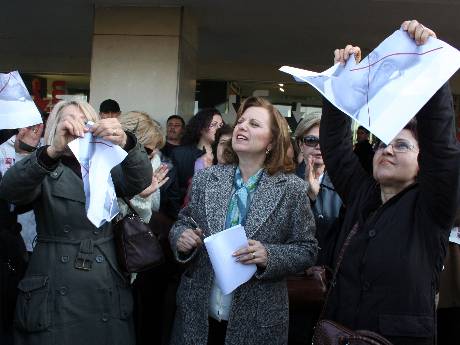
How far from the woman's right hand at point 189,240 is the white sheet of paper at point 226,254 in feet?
0.53

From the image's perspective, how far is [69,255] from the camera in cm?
255

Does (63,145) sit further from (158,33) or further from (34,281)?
(158,33)

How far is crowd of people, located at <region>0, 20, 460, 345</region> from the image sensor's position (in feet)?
6.58

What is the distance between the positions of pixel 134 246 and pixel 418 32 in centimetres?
162

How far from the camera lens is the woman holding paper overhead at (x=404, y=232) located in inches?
74.0

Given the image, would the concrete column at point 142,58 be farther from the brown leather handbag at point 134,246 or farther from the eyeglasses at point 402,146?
the eyeglasses at point 402,146

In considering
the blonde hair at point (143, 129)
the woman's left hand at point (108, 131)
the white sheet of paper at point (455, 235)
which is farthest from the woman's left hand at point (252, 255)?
the blonde hair at point (143, 129)

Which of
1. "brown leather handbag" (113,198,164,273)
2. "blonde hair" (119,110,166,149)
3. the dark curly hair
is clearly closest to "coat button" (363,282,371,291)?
"brown leather handbag" (113,198,164,273)

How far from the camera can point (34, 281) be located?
2521mm

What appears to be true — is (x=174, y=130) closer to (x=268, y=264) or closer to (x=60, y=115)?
(x=60, y=115)

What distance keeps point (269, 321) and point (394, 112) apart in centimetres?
126

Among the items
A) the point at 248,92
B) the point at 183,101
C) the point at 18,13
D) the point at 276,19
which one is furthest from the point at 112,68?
the point at 248,92

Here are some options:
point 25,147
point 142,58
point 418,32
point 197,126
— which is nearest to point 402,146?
point 418,32

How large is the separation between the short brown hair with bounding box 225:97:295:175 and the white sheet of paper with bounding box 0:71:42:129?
111cm
